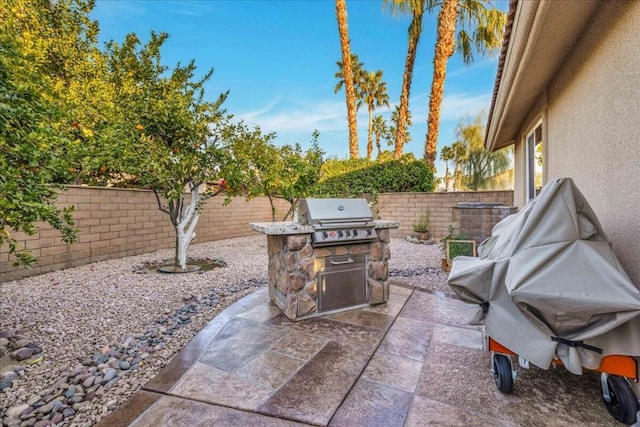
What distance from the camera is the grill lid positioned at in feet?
11.0

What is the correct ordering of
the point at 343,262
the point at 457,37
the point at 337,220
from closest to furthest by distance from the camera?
the point at 337,220, the point at 343,262, the point at 457,37

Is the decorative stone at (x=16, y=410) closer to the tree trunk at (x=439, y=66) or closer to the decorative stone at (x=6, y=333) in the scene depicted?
the decorative stone at (x=6, y=333)

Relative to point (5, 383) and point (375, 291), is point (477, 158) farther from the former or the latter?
point (5, 383)

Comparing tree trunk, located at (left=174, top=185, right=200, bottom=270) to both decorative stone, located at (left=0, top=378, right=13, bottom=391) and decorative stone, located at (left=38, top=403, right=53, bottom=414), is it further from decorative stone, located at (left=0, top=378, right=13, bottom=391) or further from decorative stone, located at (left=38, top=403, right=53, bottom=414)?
decorative stone, located at (left=38, top=403, right=53, bottom=414)

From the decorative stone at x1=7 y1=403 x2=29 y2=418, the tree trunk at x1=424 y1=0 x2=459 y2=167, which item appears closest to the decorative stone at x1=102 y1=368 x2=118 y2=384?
the decorative stone at x1=7 y1=403 x2=29 y2=418

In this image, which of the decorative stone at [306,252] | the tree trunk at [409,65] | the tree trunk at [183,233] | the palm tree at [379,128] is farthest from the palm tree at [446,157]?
the decorative stone at [306,252]

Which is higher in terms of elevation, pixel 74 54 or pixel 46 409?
pixel 74 54

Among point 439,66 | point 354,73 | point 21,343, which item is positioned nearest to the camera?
point 21,343

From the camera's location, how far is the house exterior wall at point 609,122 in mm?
1944

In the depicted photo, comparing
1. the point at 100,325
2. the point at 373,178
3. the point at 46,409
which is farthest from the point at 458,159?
the point at 46,409

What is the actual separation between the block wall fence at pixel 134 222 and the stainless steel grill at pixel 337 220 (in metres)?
4.58

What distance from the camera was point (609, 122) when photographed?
2.25 meters

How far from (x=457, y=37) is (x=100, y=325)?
12.9 m

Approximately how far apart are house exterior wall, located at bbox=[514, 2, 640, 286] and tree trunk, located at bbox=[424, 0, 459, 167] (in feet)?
23.3
